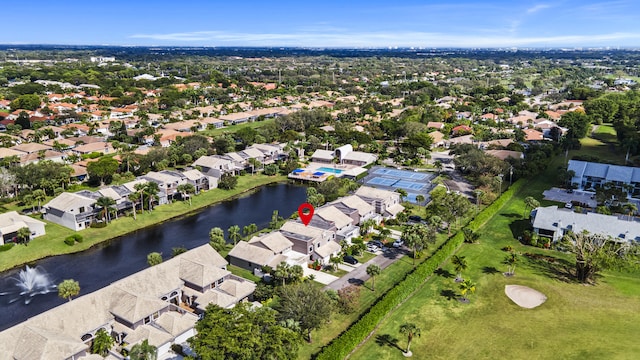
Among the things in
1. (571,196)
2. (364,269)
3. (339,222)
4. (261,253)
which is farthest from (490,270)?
(571,196)

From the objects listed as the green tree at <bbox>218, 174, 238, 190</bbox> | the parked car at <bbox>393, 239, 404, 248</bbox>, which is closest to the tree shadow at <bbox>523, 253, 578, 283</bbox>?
the parked car at <bbox>393, 239, 404, 248</bbox>

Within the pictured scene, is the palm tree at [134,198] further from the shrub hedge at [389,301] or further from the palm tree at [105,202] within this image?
the shrub hedge at [389,301]

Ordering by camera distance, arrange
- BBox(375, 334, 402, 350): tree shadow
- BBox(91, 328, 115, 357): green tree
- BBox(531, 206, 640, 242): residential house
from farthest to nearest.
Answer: BBox(531, 206, 640, 242): residential house, BBox(375, 334, 402, 350): tree shadow, BBox(91, 328, 115, 357): green tree

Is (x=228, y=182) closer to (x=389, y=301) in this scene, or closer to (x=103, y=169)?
(x=103, y=169)

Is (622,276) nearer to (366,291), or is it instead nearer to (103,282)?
(366,291)

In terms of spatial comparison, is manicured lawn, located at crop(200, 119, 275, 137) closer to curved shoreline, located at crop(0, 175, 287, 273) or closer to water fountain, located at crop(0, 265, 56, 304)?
curved shoreline, located at crop(0, 175, 287, 273)

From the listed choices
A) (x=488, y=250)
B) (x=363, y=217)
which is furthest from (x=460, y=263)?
(x=363, y=217)
